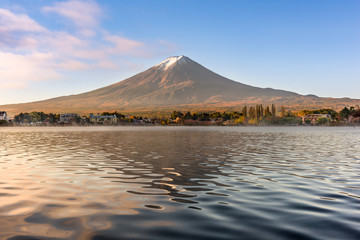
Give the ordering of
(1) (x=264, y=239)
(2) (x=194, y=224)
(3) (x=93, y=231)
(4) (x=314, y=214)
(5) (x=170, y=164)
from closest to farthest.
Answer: (1) (x=264, y=239)
(3) (x=93, y=231)
(2) (x=194, y=224)
(4) (x=314, y=214)
(5) (x=170, y=164)

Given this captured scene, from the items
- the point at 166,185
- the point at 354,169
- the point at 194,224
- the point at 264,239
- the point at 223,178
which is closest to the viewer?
the point at 264,239

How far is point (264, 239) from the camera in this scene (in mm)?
8070

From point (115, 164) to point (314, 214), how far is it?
53.2ft

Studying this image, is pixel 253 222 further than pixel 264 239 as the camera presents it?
Yes

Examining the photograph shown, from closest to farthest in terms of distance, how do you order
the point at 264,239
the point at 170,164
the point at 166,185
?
1. the point at 264,239
2. the point at 166,185
3. the point at 170,164

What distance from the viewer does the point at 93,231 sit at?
8.69 m

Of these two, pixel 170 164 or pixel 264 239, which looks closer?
pixel 264 239

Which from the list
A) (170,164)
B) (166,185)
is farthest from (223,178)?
(170,164)

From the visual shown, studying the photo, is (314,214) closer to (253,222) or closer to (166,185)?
(253,222)

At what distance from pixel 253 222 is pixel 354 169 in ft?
47.6

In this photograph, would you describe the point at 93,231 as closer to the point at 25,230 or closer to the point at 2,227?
the point at 25,230

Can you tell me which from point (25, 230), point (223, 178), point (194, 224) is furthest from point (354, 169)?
point (25, 230)

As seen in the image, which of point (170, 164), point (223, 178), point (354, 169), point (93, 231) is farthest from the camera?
point (170, 164)

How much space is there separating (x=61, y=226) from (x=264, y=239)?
559cm
